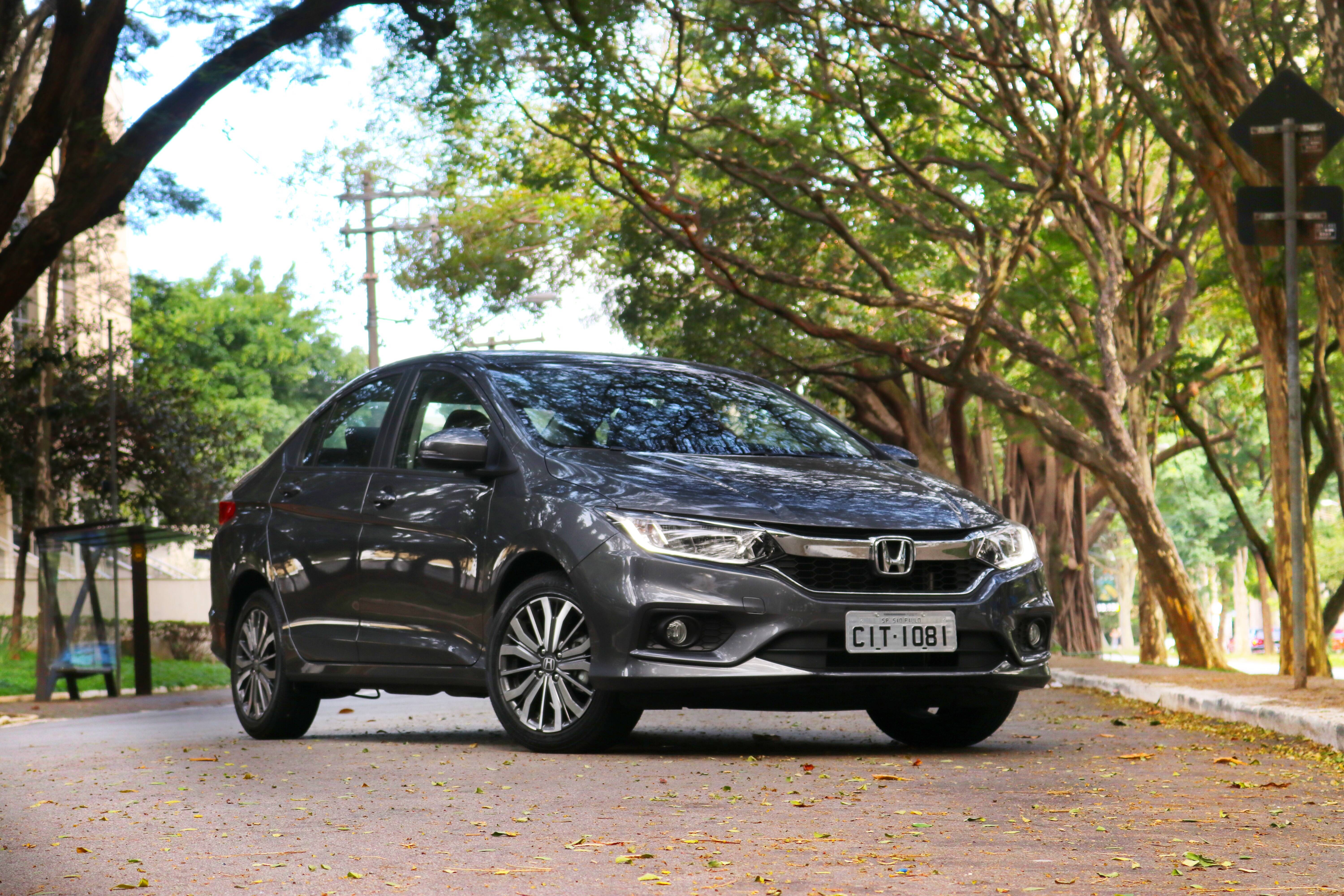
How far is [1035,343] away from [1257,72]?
4230mm

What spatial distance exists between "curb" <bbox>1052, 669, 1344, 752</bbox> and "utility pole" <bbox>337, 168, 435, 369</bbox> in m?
22.0

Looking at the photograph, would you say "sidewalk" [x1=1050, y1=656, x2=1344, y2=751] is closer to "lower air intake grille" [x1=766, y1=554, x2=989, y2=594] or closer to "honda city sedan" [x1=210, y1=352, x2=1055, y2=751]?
"honda city sedan" [x1=210, y1=352, x2=1055, y2=751]

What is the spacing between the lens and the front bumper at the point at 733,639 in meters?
6.47

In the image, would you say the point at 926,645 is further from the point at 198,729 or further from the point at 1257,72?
the point at 1257,72

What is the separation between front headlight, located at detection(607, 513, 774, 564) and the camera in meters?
6.52

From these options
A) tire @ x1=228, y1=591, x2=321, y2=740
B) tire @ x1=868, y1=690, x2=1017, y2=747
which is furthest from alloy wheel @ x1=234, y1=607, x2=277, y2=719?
tire @ x1=868, y1=690, x2=1017, y2=747

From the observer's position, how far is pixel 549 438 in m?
7.34

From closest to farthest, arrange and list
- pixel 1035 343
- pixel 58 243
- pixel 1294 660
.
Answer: pixel 1294 660, pixel 58 243, pixel 1035 343

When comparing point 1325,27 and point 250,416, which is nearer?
point 1325,27

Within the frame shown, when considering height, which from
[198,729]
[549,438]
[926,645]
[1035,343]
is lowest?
[198,729]

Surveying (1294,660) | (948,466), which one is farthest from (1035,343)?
(1294,660)

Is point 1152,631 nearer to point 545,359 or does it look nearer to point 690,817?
point 545,359

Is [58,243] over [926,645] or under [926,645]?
over

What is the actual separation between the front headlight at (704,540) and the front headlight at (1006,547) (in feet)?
3.13
